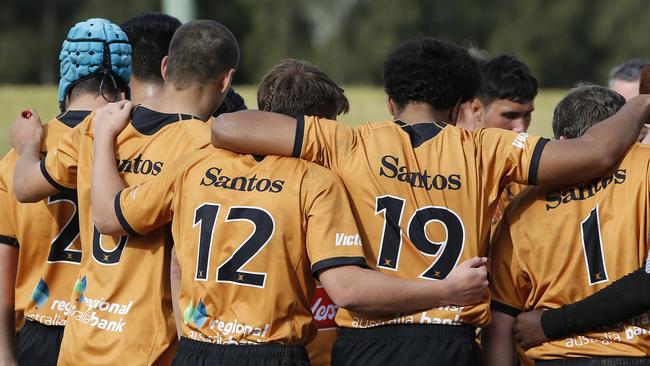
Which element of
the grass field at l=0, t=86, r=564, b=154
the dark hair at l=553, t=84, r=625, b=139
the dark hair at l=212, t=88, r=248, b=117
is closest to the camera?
the dark hair at l=553, t=84, r=625, b=139

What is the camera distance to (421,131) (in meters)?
4.47

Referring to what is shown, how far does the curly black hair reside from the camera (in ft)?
14.9

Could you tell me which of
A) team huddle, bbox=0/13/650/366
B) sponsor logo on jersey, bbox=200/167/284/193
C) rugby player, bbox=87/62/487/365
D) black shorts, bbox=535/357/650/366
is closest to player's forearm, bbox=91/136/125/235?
team huddle, bbox=0/13/650/366

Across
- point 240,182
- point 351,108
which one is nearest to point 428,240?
point 240,182

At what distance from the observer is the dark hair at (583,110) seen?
4.61 m

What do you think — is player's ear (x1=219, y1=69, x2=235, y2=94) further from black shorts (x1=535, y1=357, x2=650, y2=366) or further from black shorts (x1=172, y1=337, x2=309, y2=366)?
black shorts (x1=535, y1=357, x2=650, y2=366)

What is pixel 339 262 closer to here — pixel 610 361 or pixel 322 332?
pixel 322 332

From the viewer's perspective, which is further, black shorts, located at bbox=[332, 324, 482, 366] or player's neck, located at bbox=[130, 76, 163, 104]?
player's neck, located at bbox=[130, 76, 163, 104]

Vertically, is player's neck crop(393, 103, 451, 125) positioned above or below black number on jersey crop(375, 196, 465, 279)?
above

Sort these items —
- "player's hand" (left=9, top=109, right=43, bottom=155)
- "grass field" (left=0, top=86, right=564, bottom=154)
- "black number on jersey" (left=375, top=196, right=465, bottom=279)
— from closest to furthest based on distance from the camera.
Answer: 1. "black number on jersey" (left=375, top=196, right=465, bottom=279)
2. "player's hand" (left=9, top=109, right=43, bottom=155)
3. "grass field" (left=0, top=86, right=564, bottom=154)

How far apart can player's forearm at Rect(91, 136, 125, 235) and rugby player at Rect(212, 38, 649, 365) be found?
0.51 metres

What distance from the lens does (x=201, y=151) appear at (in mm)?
4398

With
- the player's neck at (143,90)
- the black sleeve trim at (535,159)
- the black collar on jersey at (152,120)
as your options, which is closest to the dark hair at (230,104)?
the player's neck at (143,90)

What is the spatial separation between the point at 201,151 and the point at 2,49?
165 feet
